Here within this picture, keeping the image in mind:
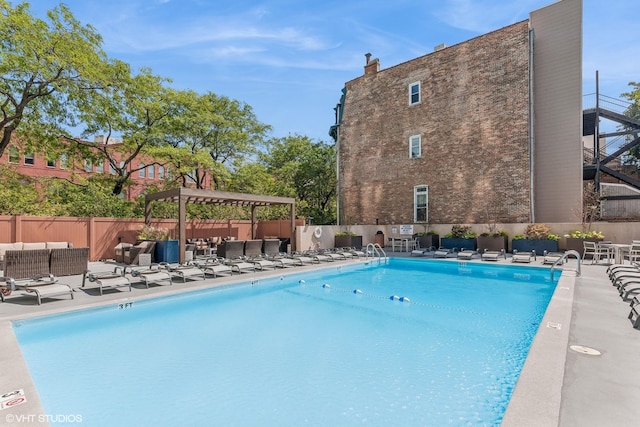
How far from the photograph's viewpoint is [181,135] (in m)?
19.7

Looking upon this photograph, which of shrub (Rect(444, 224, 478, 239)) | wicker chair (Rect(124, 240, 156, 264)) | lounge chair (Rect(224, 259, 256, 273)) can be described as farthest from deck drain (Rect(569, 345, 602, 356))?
shrub (Rect(444, 224, 478, 239))

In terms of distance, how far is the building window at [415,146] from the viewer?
18.6 meters

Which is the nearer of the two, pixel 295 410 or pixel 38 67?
pixel 295 410

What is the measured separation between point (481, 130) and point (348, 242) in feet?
28.8

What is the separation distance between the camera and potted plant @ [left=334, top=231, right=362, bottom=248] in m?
17.5

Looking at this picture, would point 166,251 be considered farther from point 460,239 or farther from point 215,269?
point 460,239

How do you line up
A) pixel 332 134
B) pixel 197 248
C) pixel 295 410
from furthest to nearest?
pixel 332 134 < pixel 197 248 < pixel 295 410

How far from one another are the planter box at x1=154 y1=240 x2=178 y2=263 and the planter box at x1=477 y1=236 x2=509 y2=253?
12.9 m

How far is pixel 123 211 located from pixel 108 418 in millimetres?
15820

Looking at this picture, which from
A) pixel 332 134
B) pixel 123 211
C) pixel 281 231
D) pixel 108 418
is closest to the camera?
pixel 108 418

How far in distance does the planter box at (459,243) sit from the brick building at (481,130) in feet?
4.64

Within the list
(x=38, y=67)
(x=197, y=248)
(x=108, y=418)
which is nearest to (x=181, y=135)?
(x=38, y=67)

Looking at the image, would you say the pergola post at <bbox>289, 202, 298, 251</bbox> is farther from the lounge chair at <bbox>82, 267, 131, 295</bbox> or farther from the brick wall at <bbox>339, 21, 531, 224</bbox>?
the lounge chair at <bbox>82, 267, 131, 295</bbox>

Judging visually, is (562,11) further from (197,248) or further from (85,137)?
(85,137)
